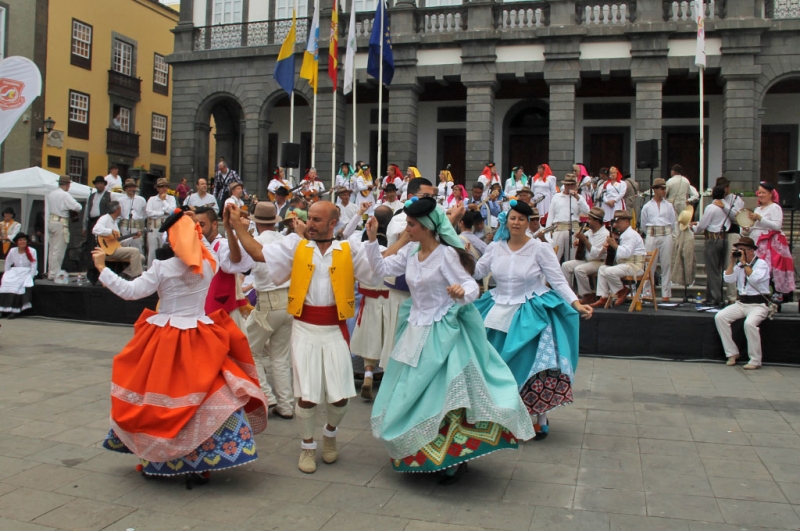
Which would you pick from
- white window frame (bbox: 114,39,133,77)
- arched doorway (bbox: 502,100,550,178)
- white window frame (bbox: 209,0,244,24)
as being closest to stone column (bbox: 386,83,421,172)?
arched doorway (bbox: 502,100,550,178)

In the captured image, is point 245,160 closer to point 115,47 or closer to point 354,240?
point 115,47

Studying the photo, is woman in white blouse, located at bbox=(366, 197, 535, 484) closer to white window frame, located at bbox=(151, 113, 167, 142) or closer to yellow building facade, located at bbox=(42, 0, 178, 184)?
yellow building facade, located at bbox=(42, 0, 178, 184)

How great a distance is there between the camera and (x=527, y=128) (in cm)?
2411

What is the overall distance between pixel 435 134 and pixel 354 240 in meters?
19.7

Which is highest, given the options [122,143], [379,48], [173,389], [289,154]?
[379,48]

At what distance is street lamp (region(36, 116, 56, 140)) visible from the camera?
1077 inches

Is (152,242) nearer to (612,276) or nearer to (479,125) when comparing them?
(612,276)

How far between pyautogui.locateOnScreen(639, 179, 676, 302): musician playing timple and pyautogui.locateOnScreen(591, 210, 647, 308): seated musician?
92 cm

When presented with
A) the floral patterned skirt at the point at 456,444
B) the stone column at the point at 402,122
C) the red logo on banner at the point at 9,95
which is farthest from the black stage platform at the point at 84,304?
the stone column at the point at 402,122

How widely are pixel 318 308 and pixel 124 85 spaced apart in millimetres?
32474

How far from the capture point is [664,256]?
11.9 meters

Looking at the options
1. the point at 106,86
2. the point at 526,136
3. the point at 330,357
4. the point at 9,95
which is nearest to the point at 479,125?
the point at 526,136

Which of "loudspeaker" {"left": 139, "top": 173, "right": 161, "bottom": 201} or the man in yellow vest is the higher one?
"loudspeaker" {"left": 139, "top": 173, "right": 161, "bottom": 201}

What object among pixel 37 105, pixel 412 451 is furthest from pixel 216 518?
pixel 37 105
